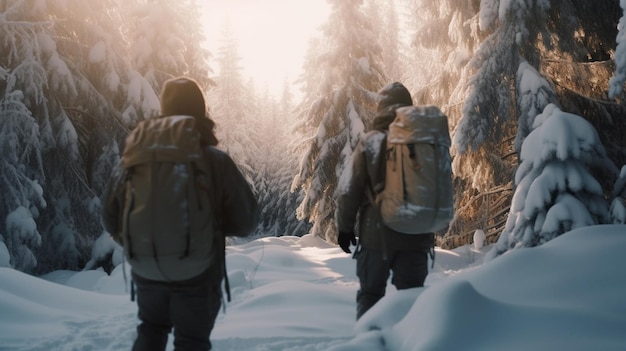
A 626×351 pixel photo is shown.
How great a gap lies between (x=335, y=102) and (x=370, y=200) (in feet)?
41.2

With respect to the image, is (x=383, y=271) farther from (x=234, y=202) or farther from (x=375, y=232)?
(x=234, y=202)

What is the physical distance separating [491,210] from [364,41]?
7730 millimetres

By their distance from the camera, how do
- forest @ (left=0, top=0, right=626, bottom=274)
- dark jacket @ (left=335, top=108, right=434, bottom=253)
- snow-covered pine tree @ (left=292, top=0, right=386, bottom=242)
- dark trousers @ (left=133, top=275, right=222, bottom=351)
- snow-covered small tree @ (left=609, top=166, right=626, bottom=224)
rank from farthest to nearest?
snow-covered pine tree @ (left=292, top=0, right=386, bottom=242)
forest @ (left=0, top=0, right=626, bottom=274)
snow-covered small tree @ (left=609, top=166, right=626, bottom=224)
dark jacket @ (left=335, top=108, right=434, bottom=253)
dark trousers @ (left=133, top=275, right=222, bottom=351)

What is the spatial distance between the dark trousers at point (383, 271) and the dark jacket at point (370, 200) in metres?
0.09

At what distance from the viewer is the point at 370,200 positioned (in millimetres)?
4012

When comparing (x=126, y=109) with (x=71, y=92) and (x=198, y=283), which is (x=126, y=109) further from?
(x=198, y=283)

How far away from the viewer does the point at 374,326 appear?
367 centimetres

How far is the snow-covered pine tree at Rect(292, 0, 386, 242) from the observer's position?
16.2 meters

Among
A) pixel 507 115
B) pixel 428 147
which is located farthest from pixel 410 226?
pixel 507 115

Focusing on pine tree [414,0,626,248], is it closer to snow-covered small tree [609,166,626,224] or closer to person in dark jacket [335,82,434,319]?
snow-covered small tree [609,166,626,224]

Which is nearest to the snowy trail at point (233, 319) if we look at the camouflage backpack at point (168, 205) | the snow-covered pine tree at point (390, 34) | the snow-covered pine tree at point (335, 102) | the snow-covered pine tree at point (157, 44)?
the camouflage backpack at point (168, 205)

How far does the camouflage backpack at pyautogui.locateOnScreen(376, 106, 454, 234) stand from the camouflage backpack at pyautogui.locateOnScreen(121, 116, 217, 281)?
156 centimetres

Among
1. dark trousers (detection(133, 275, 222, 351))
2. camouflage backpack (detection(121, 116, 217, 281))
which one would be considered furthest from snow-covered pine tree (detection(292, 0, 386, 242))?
camouflage backpack (detection(121, 116, 217, 281))

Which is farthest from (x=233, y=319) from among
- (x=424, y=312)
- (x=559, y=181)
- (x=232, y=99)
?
(x=232, y=99)
